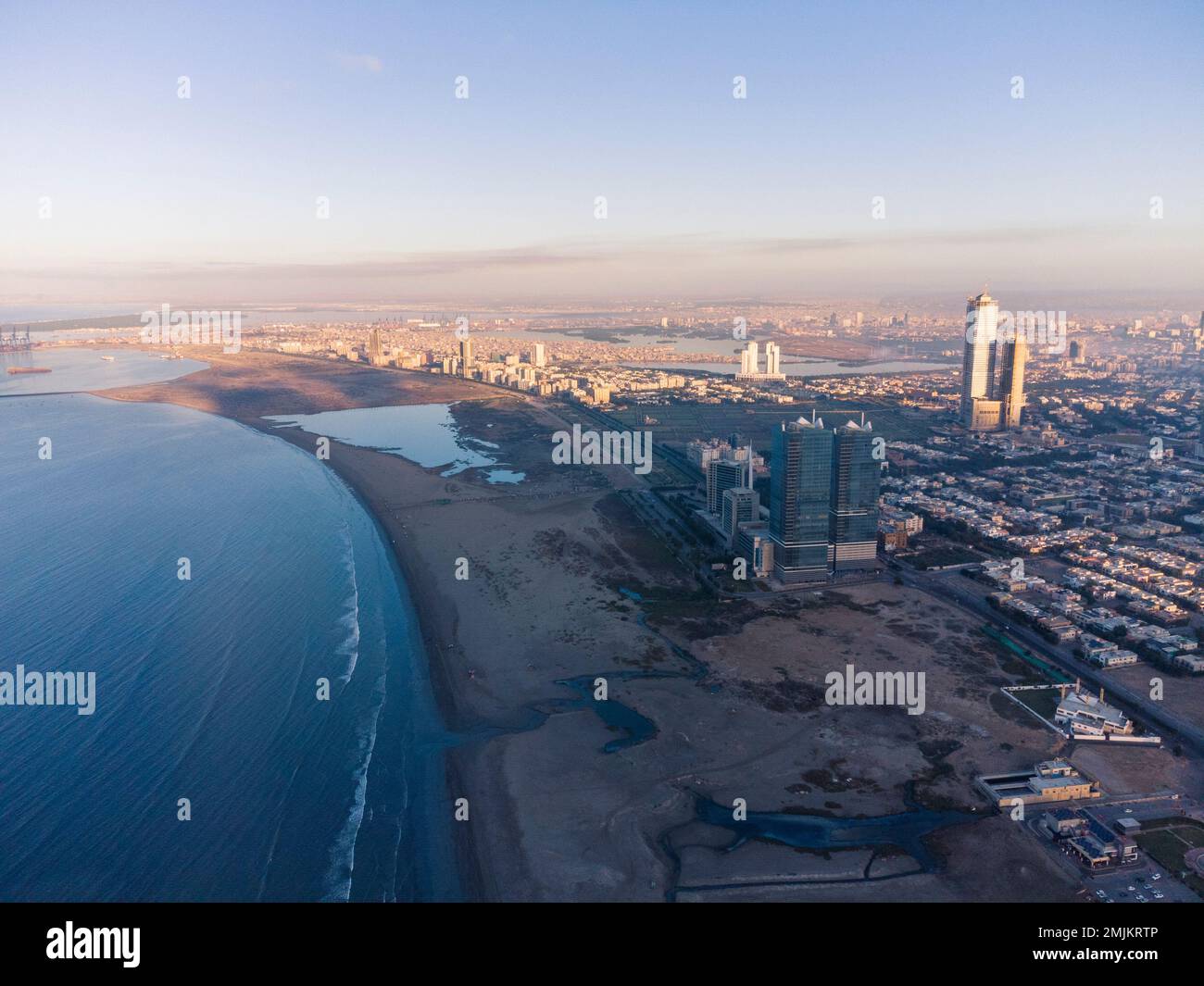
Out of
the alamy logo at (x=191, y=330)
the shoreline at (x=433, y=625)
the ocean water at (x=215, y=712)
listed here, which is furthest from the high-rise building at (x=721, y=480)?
the alamy logo at (x=191, y=330)

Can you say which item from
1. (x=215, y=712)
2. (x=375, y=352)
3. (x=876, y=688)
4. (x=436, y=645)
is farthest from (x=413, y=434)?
(x=876, y=688)

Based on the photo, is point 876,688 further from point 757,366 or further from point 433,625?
point 757,366

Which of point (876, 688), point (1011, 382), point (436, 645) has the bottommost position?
point (876, 688)

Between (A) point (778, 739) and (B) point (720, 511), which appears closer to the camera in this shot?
(A) point (778, 739)

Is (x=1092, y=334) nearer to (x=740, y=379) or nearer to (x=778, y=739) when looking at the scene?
(x=740, y=379)

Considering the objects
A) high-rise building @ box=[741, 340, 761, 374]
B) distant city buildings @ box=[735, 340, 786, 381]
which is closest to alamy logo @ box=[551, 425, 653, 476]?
distant city buildings @ box=[735, 340, 786, 381]
